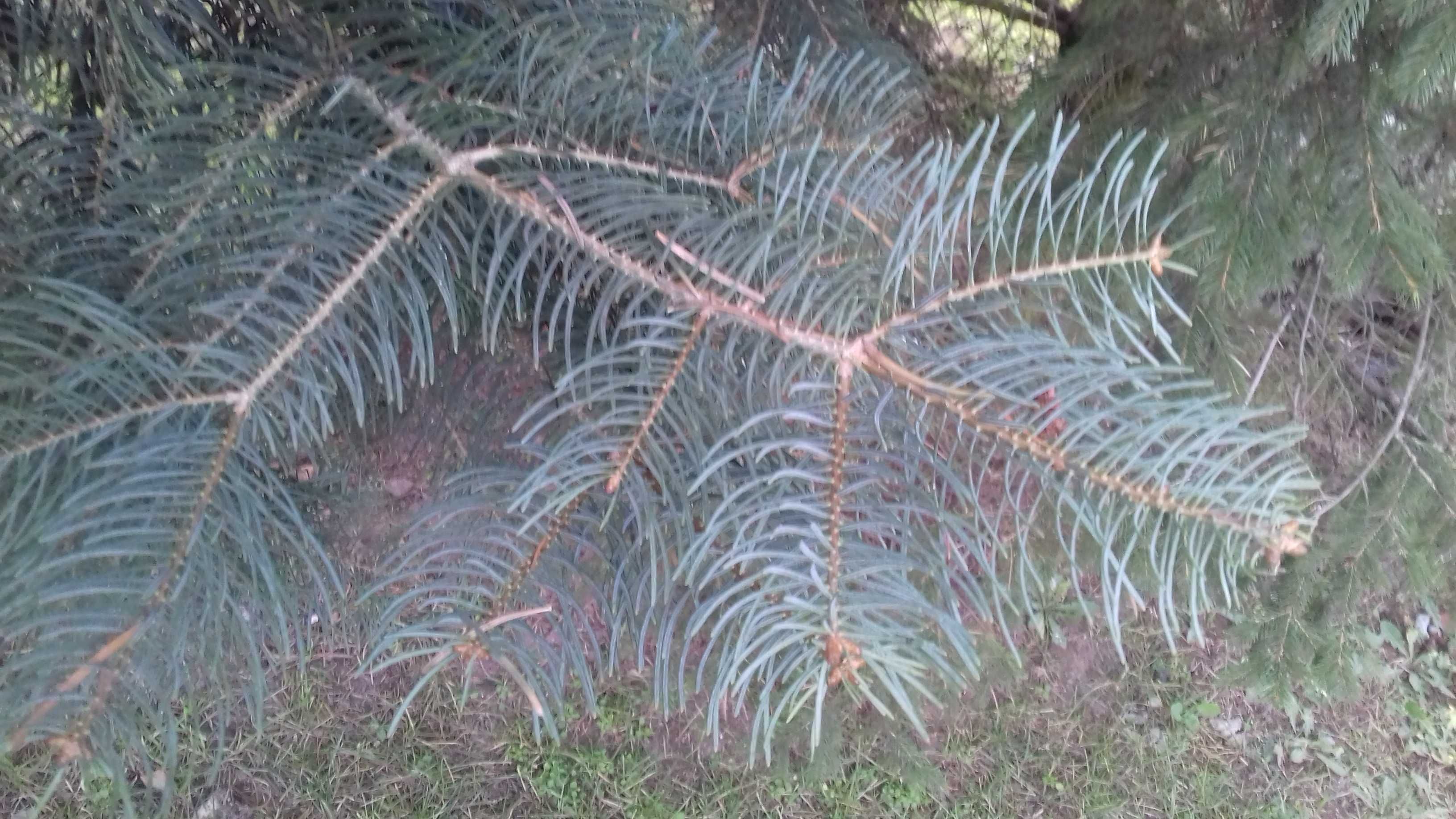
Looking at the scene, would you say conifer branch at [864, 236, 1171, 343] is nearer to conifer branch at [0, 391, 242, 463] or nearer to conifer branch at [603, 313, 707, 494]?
conifer branch at [603, 313, 707, 494]

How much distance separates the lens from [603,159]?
483mm

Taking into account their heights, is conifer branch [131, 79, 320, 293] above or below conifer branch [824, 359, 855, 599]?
below

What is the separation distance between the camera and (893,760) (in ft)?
4.71

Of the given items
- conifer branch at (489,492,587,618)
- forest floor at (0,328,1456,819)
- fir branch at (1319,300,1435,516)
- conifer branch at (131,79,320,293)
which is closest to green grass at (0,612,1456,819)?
forest floor at (0,328,1456,819)

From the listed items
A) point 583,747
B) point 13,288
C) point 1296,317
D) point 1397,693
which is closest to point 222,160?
point 13,288

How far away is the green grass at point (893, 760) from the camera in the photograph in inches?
56.3

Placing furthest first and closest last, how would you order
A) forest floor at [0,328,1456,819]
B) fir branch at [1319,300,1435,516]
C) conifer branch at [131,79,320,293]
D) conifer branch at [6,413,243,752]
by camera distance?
forest floor at [0,328,1456,819]
fir branch at [1319,300,1435,516]
conifer branch at [131,79,320,293]
conifer branch at [6,413,243,752]

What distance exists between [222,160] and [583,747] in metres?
1.24

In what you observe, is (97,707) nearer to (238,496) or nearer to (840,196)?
(238,496)

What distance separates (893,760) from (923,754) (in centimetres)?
5

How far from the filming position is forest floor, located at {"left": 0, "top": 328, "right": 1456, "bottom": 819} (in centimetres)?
143

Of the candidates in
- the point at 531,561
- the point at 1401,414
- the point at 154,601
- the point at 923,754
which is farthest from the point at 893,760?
the point at 154,601

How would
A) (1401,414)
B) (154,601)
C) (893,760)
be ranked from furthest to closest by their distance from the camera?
(893,760), (1401,414), (154,601)

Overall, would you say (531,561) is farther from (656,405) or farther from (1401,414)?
(1401,414)
